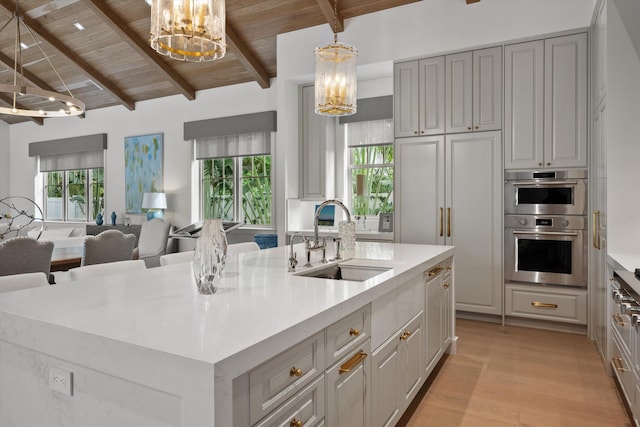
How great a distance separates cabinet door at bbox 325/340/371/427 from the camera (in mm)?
1387

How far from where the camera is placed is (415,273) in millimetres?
2215

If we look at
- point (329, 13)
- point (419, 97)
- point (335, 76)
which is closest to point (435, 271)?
point (335, 76)

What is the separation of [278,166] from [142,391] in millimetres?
4940

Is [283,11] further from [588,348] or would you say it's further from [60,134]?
[60,134]

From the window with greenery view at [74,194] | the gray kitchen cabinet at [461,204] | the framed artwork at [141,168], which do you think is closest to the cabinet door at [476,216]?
the gray kitchen cabinet at [461,204]

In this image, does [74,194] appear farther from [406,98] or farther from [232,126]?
[406,98]

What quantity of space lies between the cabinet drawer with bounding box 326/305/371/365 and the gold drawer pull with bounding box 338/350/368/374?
0.11 ft

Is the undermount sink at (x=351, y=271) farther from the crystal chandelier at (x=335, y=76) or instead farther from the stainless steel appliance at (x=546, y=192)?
the stainless steel appliance at (x=546, y=192)

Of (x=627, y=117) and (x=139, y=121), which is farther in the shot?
(x=139, y=121)

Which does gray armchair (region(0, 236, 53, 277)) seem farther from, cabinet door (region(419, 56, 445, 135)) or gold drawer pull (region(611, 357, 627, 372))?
gold drawer pull (region(611, 357, 627, 372))

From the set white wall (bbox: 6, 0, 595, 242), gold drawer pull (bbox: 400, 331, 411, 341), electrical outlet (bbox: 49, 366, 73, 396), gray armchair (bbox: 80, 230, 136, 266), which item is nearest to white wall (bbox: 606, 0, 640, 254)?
white wall (bbox: 6, 0, 595, 242)

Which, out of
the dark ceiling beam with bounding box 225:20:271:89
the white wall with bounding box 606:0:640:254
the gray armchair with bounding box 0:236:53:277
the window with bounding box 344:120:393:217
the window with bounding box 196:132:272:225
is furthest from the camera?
the window with bounding box 196:132:272:225

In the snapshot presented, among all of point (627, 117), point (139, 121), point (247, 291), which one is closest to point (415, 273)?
point (247, 291)

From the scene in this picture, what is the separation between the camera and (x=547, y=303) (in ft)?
12.3
